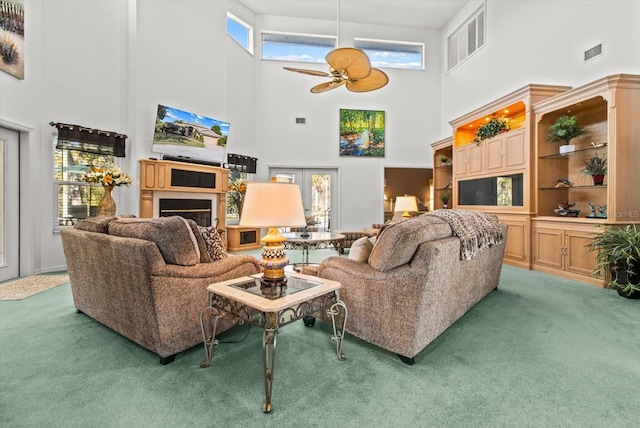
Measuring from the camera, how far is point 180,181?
221 inches

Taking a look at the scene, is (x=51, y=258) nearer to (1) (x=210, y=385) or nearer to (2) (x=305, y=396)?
(1) (x=210, y=385)

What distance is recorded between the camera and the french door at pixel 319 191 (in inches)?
322

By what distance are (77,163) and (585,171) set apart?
7.40 metres

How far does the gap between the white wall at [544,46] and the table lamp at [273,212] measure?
4.98 metres

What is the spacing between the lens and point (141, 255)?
186cm

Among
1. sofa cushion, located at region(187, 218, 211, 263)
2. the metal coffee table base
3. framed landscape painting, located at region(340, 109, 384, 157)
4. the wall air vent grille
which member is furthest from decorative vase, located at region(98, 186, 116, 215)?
the wall air vent grille

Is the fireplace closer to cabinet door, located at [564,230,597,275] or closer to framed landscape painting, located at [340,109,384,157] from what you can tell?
framed landscape painting, located at [340,109,384,157]

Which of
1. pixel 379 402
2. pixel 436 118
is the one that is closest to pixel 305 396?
pixel 379 402

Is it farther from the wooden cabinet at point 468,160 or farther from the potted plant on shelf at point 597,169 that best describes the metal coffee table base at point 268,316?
the wooden cabinet at point 468,160

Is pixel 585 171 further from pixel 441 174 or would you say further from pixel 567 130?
pixel 441 174

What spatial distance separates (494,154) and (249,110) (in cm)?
554

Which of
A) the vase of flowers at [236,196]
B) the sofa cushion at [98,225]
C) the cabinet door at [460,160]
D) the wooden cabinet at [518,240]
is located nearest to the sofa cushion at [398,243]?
the sofa cushion at [98,225]

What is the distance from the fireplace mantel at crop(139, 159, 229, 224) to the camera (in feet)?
17.2

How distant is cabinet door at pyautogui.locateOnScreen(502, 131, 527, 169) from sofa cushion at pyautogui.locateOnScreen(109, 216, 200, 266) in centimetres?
501
